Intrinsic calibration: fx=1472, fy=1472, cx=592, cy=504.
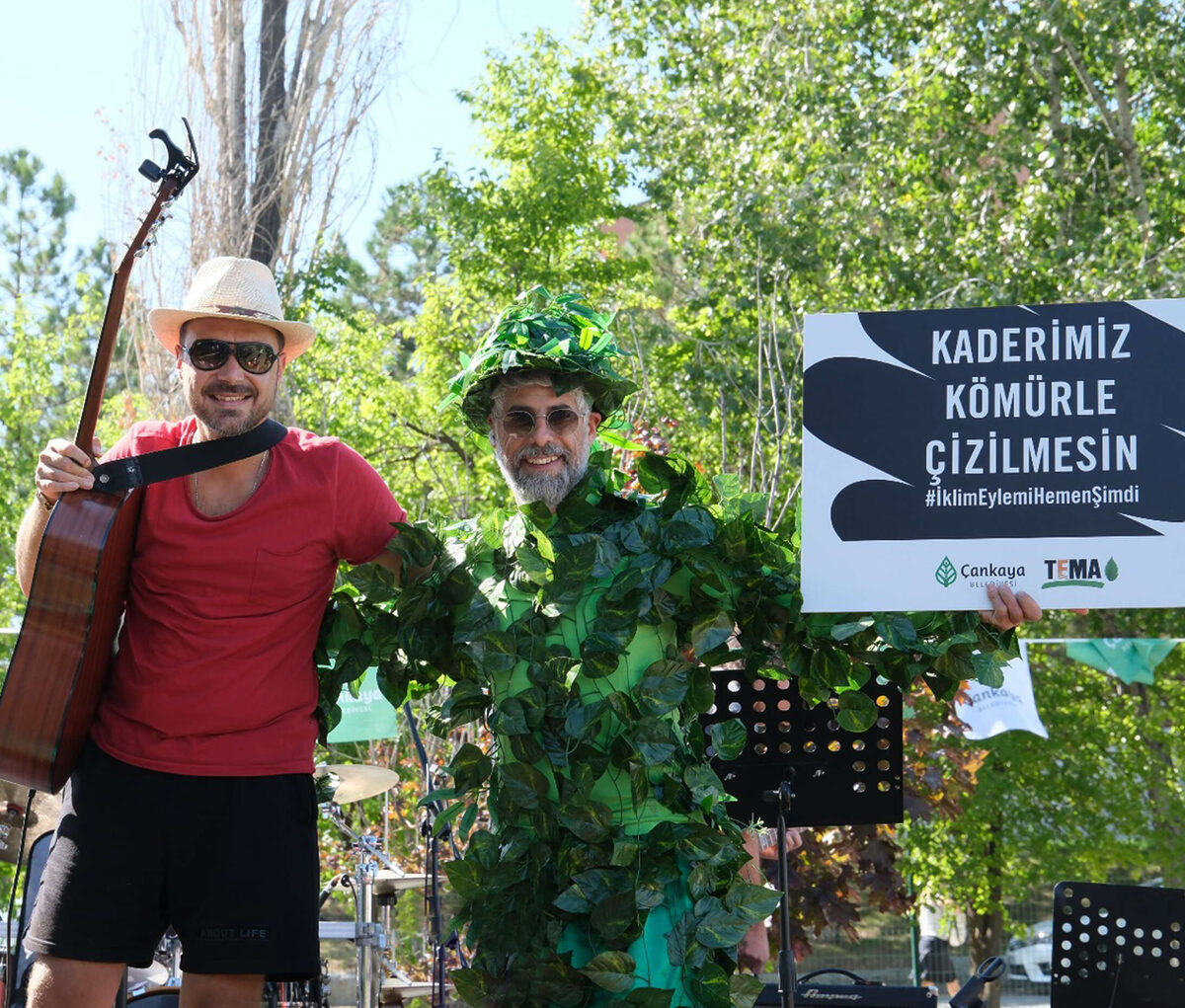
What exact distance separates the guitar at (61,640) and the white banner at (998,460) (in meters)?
1.46

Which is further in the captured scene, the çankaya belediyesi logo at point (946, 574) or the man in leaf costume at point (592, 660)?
the çankaya belediyesi logo at point (946, 574)

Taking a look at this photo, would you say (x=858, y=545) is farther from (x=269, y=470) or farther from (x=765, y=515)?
(x=269, y=470)

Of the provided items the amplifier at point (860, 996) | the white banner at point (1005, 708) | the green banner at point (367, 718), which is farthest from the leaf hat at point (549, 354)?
the white banner at point (1005, 708)

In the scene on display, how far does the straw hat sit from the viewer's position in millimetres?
3227

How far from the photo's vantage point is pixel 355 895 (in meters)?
7.24

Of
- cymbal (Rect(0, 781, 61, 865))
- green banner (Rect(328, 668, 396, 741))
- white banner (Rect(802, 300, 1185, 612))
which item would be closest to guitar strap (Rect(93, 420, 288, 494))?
white banner (Rect(802, 300, 1185, 612))

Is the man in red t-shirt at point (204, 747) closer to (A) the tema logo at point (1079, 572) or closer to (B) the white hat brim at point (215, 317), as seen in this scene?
(B) the white hat brim at point (215, 317)

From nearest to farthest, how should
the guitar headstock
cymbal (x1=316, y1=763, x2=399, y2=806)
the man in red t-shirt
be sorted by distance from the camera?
the man in red t-shirt
the guitar headstock
cymbal (x1=316, y1=763, x2=399, y2=806)

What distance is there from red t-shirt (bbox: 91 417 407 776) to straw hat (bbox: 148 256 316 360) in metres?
0.29

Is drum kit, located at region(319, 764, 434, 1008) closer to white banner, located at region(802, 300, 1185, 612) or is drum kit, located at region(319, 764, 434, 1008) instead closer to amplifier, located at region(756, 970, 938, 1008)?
amplifier, located at region(756, 970, 938, 1008)

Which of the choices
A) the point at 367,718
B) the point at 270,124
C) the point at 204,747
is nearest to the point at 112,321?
the point at 204,747

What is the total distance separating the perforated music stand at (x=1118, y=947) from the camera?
4.59 meters

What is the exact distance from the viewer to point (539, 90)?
14.4 metres

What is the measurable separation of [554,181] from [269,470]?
10451mm
